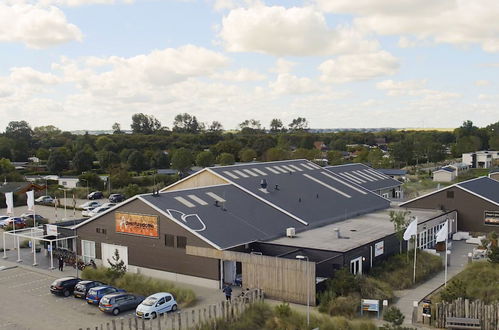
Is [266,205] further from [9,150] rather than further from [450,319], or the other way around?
[9,150]

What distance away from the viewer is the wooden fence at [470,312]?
72.5 feet

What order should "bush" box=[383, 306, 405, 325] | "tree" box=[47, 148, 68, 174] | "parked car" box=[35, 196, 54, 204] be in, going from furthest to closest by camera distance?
"tree" box=[47, 148, 68, 174], "parked car" box=[35, 196, 54, 204], "bush" box=[383, 306, 405, 325]

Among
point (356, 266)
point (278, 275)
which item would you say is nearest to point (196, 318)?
point (278, 275)

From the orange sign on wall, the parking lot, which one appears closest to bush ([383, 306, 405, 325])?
the parking lot

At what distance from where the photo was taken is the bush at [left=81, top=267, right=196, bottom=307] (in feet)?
87.8

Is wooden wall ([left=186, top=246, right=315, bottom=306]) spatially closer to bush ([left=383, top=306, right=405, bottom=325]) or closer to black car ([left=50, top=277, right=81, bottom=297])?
bush ([left=383, top=306, right=405, bottom=325])

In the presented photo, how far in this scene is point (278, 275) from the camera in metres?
26.6

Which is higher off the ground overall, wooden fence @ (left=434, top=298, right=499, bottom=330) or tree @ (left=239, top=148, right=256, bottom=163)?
tree @ (left=239, top=148, right=256, bottom=163)

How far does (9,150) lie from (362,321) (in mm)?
112094

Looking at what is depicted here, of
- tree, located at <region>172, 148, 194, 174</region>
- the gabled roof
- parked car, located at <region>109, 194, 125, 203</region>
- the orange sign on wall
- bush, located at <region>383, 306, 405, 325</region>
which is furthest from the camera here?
tree, located at <region>172, 148, 194, 174</region>

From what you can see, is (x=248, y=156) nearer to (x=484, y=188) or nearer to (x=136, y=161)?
(x=136, y=161)

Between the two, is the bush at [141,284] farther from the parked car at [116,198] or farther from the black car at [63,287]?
the parked car at [116,198]

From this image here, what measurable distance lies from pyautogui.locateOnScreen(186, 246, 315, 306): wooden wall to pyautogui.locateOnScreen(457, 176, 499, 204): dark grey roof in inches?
974

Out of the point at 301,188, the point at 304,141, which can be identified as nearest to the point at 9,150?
the point at 304,141
